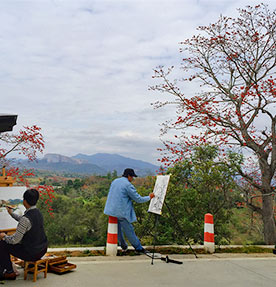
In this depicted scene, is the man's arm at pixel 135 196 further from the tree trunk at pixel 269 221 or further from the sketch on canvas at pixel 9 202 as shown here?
the tree trunk at pixel 269 221

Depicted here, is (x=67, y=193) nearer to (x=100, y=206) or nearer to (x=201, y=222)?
(x=100, y=206)

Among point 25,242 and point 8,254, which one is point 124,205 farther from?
point 8,254

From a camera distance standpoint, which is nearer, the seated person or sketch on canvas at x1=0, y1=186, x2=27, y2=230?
the seated person

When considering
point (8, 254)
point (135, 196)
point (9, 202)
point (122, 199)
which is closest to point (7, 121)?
point (9, 202)

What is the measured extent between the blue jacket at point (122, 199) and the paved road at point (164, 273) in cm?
93

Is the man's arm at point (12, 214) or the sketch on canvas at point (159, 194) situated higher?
the sketch on canvas at point (159, 194)

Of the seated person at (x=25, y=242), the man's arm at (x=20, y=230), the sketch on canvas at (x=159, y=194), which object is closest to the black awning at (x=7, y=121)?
the seated person at (x=25, y=242)

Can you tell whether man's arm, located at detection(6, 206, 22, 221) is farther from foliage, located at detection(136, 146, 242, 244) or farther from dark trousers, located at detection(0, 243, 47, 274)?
foliage, located at detection(136, 146, 242, 244)

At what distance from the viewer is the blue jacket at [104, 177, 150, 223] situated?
22.9 ft

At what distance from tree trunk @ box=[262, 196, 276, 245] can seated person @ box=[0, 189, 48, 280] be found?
22.7ft

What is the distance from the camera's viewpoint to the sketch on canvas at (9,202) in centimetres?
572

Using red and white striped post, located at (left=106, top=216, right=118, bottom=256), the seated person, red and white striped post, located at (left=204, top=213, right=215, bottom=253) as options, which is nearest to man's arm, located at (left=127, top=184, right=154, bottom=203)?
red and white striped post, located at (left=106, top=216, right=118, bottom=256)

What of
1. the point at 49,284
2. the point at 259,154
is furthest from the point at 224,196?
the point at 49,284

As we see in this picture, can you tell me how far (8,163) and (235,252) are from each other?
22.7 ft
